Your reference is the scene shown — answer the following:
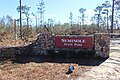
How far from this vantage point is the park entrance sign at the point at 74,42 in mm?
12594

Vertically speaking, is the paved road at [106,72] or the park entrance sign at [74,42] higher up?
the park entrance sign at [74,42]

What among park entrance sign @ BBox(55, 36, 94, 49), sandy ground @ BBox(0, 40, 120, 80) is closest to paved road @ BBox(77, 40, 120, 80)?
sandy ground @ BBox(0, 40, 120, 80)

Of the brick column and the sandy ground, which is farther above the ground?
the brick column

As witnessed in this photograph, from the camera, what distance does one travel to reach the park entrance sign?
12594 millimetres

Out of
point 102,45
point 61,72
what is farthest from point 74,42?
point 61,72

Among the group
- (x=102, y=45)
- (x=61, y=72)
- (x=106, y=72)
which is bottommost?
(x=61, y=72)

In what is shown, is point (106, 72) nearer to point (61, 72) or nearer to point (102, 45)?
point (61, 72)

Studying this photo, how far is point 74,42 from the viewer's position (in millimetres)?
12805

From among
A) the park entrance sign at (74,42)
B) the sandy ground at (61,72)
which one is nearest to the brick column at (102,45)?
the park entrance sign at (74,42)

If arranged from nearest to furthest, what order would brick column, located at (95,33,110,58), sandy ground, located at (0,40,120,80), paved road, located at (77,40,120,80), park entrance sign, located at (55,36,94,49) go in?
1. paved road, located at (77,40,120,80)
2. sandy ground, located at (0,40,120,80)
3. brick column, located at (95,33,110,58)
4. park entrance sign, located at (55,36,94,49)

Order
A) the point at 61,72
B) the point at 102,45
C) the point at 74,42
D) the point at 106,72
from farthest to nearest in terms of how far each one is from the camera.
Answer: the point at 74,42 < the point at 102,45 < the point at 61,72 < the point at 106,72

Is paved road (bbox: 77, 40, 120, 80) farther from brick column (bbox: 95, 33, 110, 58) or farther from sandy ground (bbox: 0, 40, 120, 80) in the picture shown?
brick column (bbox: 95, 33, 110, 58)

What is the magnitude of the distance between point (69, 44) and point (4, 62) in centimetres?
352

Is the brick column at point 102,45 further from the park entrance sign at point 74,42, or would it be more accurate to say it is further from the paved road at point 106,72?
the paved road at point 106,72
